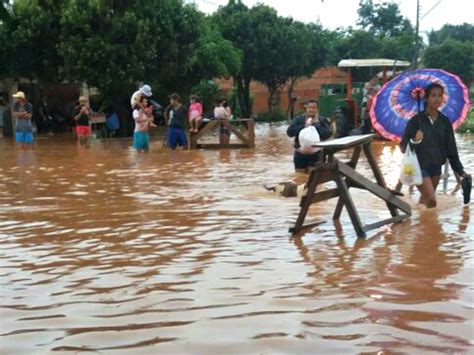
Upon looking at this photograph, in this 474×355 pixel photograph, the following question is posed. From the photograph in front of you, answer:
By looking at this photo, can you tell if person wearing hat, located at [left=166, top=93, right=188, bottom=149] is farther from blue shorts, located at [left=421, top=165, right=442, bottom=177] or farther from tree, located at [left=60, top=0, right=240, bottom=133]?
blue shorts, located at [left=421, top=165, right=442, bottom=177]

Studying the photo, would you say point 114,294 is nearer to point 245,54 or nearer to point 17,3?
point 17,3

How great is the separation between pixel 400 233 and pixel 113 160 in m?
10.2

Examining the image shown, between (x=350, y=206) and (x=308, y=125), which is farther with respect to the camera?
(x=308, y=125)

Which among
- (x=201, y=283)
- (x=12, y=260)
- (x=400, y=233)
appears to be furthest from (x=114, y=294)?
(x=400, y=233)

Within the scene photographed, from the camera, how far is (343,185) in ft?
23.1

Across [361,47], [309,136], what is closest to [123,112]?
[309,136]

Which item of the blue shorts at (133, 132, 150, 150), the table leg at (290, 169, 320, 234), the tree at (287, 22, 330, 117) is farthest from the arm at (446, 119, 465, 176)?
the tree at (287, 22, 330, 117)

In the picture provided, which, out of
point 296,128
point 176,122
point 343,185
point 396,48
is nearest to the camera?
point 343,185

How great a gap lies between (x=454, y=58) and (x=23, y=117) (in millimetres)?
44299

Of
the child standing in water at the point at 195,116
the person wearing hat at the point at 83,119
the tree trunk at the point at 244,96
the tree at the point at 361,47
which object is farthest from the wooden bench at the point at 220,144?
the tree at the point at 361,47

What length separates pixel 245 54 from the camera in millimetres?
44250

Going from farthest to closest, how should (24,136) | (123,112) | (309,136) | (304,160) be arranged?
1. (123,112)
2. (24,136)
3. (304,160)
4. (309,136)

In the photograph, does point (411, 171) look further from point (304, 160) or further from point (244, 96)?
point (244, 96)

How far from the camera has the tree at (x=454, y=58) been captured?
5662 centimetres
